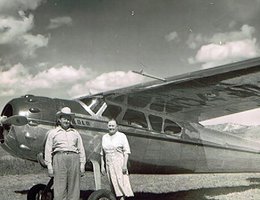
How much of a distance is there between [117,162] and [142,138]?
1.51 metres

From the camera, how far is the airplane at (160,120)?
607cm

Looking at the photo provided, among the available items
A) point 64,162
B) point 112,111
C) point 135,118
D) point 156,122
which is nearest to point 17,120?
point 64,162

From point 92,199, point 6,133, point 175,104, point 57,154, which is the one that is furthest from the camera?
point 175,104

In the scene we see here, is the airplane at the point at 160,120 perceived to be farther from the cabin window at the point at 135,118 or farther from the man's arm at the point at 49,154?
the man's arm at the point at 49,154

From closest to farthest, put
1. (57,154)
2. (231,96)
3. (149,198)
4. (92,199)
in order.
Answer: (57,154) < (92,199) < (231,96) < (149,198)

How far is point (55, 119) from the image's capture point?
6285mm

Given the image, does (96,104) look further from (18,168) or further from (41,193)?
(18,168)

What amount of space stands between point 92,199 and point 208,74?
2.65 m

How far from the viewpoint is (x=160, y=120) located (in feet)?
25.5

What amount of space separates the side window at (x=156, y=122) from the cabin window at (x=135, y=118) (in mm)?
201

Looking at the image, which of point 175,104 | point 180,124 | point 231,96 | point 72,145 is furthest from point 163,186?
point 72,145

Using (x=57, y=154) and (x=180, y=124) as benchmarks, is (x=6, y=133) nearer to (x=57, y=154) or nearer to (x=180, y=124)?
(x=57, y=154)

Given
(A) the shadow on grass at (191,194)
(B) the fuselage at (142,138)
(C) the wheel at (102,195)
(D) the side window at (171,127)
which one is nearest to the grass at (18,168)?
(A) the shadow on grass at (191,194)

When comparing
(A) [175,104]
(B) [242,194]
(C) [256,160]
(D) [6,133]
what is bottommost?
(B) [242,194]
